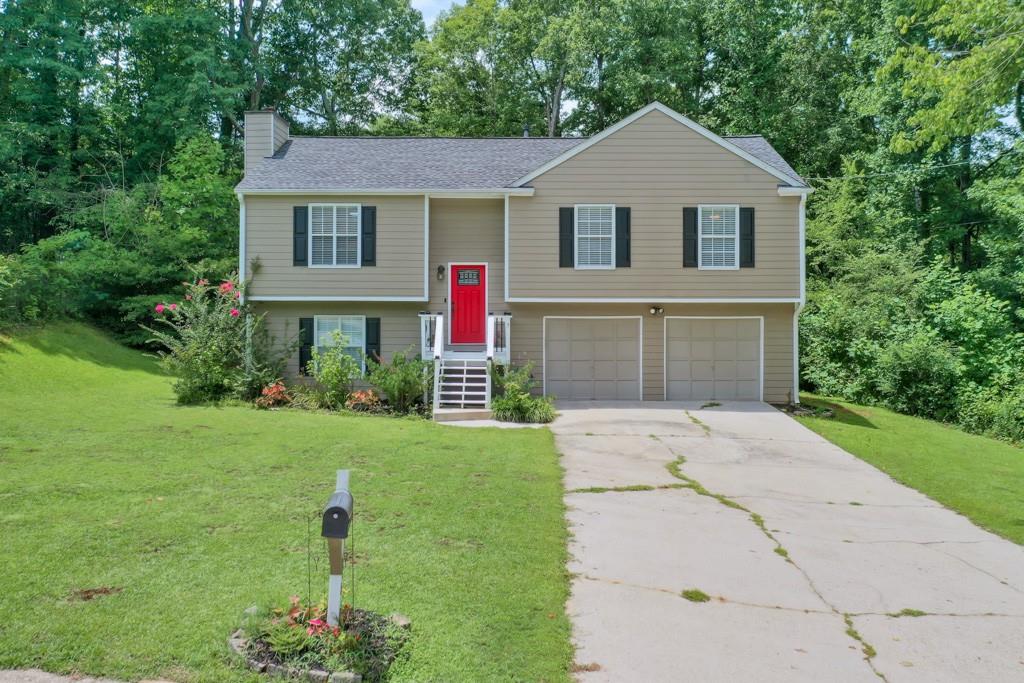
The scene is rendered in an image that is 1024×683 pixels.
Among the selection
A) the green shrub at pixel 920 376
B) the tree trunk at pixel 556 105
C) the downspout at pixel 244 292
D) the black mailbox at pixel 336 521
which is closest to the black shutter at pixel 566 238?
the downspout at pixel 244 292

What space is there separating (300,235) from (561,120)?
59.0 ft

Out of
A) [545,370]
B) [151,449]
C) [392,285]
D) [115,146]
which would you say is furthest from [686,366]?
[115,146]

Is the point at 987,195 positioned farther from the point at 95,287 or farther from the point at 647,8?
the point at 95,287

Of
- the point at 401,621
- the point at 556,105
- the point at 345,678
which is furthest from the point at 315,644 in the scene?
the point at 556,105

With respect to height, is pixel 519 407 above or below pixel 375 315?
below

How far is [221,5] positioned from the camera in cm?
2952

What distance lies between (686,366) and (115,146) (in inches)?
864

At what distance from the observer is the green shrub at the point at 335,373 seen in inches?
566

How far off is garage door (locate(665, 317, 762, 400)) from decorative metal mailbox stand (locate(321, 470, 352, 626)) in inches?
531

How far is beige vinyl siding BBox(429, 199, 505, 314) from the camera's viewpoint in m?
16.8

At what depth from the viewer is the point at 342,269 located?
16031mm

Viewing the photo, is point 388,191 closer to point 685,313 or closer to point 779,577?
point 685,313

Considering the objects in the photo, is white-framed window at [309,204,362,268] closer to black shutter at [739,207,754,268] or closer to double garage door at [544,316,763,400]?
double garage door at [544,316,763,400]

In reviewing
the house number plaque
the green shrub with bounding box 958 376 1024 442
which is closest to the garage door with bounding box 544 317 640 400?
the house number plaque
